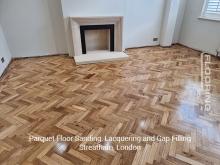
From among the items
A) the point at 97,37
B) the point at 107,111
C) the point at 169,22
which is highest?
the point at 169,22

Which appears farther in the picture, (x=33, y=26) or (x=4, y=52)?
(x=33, y=26)

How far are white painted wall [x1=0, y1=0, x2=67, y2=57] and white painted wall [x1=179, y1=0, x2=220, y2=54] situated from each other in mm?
3377

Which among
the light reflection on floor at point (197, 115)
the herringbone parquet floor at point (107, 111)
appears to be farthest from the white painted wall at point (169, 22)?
the light reflection on floor at point (197, 115)

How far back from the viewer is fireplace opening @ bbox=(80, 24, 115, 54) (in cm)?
379

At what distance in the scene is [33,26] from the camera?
3.62 m

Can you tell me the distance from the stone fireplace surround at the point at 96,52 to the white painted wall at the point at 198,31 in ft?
6.56

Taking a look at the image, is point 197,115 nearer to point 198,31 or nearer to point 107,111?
point 107,111

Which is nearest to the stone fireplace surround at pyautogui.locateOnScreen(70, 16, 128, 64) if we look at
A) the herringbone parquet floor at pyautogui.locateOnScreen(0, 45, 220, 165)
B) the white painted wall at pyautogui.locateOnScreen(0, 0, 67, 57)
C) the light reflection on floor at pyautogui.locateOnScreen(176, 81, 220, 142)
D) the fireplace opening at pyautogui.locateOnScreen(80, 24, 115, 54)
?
the fireplace opening at pyautogui.locateOnScreen(80, 24, 115, 54)

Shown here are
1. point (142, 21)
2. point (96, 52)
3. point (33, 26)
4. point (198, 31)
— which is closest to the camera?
point (33, 26)

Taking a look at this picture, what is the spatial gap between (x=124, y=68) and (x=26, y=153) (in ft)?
7.64

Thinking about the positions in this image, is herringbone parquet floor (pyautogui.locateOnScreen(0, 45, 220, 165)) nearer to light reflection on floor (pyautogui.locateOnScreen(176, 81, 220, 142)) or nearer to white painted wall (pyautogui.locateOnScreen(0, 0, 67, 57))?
light reflection on floor (pyautogui.locateOnScreen(176, 81, 220, 142))

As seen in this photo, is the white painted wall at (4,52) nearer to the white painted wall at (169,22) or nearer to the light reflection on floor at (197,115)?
the light reflection on floor at (197,115)

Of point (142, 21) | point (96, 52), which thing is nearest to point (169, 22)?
point (142, 21)

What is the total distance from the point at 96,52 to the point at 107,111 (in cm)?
229
